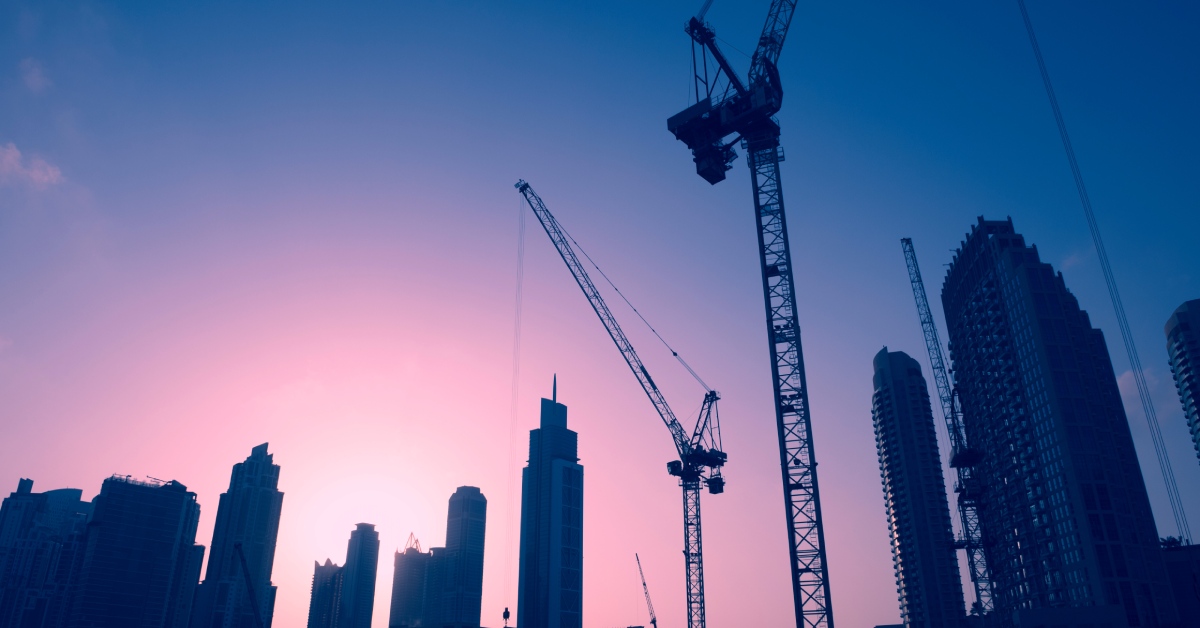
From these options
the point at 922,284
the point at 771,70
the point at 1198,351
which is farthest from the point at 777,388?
the point at 1198,351

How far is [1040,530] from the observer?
494 feet

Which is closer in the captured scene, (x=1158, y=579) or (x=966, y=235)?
(x=1158, y=579)

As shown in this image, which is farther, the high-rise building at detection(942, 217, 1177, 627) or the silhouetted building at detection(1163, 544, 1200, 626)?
the silhouetted building at detection(1163, 544, 1200, 626)

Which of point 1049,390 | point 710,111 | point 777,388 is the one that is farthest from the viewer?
point 1049,390

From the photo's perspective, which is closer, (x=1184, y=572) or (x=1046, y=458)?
(x=1046, y=458)

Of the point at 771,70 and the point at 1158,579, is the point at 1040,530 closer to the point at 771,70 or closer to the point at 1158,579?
the point at 1158,579

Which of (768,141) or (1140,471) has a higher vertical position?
(768,141)

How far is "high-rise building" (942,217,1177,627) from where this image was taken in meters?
136

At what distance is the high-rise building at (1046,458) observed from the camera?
136 meters

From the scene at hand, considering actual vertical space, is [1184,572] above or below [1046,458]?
below

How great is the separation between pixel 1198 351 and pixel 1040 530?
83586 millimetres

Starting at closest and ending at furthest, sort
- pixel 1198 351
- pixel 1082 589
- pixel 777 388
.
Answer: pixel 777 388, pixel 1082 589, pixel 1198 351

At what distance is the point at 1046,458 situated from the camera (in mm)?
148500

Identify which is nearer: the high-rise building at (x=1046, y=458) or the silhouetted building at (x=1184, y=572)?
the high-rise building at (x=1046, y=458)
